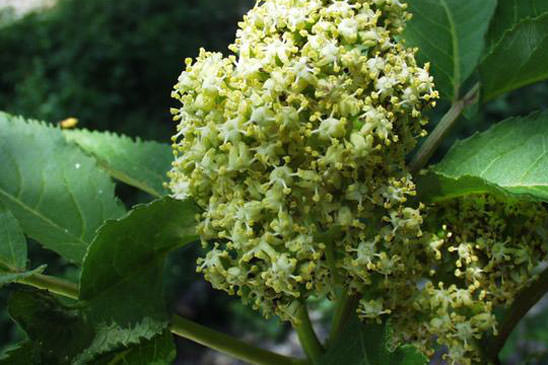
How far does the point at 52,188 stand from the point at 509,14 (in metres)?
1.08

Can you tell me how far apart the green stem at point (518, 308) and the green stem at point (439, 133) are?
1.04ft

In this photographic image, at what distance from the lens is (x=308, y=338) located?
4.33 ft

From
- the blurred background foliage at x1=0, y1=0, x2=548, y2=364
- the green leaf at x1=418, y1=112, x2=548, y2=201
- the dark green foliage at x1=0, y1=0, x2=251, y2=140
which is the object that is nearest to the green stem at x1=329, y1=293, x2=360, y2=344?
the green leaf at x1=418, y1=112, x2=548, y2=201

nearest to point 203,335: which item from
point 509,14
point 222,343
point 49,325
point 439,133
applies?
point 222,343

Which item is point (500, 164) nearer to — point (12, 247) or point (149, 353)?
point (149, 353)

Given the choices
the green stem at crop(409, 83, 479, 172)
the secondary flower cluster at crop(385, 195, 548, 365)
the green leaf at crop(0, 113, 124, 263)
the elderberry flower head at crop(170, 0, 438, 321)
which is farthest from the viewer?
the green leaf at crop(0, 113, 124, 263)

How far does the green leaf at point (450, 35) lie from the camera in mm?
1479

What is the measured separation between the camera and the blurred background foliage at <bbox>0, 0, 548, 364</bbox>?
257 inches

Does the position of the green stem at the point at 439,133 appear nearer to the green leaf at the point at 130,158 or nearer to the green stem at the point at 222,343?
the green stem at the point at 222,343

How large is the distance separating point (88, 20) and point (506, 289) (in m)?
8.04

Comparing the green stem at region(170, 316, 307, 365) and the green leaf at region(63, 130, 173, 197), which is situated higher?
the green leaf at region(63, 130, 173, 197)

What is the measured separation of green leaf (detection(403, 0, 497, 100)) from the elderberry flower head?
307mm

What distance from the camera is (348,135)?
3.64 ft

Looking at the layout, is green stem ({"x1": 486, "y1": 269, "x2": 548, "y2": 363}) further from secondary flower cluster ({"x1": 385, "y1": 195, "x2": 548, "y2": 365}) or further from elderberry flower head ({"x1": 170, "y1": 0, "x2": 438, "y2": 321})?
elderberry flower head ({"x1": 170, "y1": 0, "x2": 438, "y2": 321})
